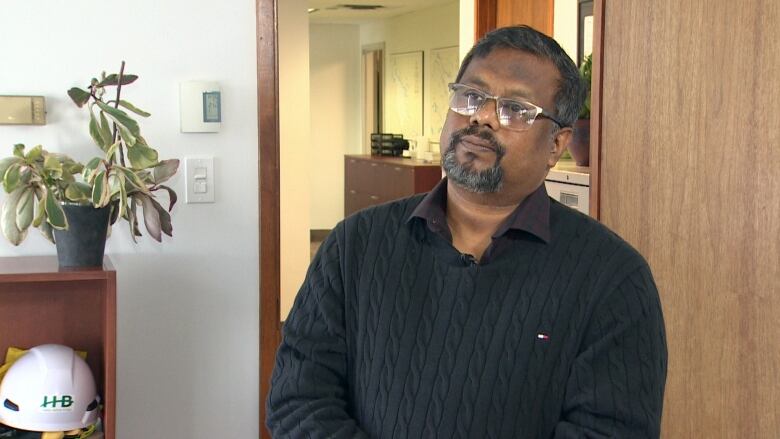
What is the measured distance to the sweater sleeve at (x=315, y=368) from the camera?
150cm

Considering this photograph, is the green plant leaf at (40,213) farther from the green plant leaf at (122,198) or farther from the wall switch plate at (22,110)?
the wall switch plate at (22,110)

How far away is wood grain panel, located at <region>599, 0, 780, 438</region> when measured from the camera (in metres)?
2.24

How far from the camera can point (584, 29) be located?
4.78m

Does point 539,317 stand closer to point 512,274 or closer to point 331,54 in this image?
point 512,274

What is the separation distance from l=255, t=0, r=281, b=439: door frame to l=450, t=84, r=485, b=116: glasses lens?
1.09 meters

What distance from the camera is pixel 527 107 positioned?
1516mm

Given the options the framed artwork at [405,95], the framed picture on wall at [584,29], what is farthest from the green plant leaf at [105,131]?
the framed artwork at [405,95]

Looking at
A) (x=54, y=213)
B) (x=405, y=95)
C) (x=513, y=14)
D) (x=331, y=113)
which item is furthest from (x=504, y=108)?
(x=331, y=113)

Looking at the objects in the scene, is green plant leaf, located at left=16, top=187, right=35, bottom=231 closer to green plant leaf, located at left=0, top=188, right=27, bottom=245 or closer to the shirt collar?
green plant leaf, located at left=0, top=188, right=27, bottom=245

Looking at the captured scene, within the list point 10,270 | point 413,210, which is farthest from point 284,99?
point 413,210

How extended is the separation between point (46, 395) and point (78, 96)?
2.22 ft

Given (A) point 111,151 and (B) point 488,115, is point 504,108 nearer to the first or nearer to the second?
(B) point 488,115

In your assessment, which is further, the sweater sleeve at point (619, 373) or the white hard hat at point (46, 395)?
the white hard hat at point (46, 395)

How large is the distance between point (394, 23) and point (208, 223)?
29.5ft
